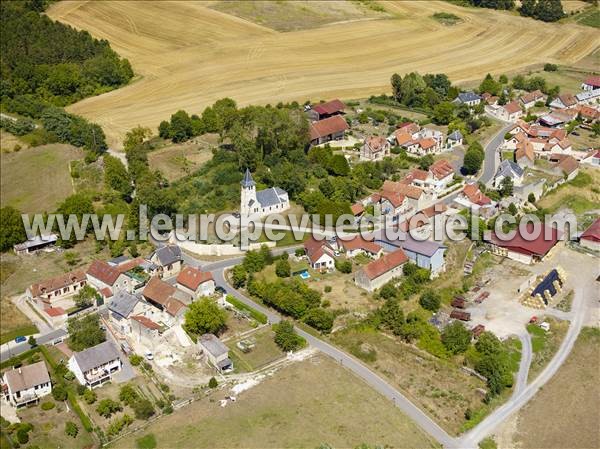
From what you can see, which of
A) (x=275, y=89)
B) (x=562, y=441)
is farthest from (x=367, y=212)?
(x=275, y=89)

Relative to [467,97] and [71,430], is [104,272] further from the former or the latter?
[467,97]

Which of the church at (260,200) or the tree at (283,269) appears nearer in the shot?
the tree at (283,269)

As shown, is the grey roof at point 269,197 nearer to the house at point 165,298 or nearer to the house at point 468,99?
the house at point 165,298

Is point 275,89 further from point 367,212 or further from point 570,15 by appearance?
point 570,15

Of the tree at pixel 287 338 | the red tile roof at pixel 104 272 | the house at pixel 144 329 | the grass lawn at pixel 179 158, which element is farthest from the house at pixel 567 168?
the red tile roof at pixel 104 272

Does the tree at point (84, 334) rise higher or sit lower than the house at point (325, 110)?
lower
